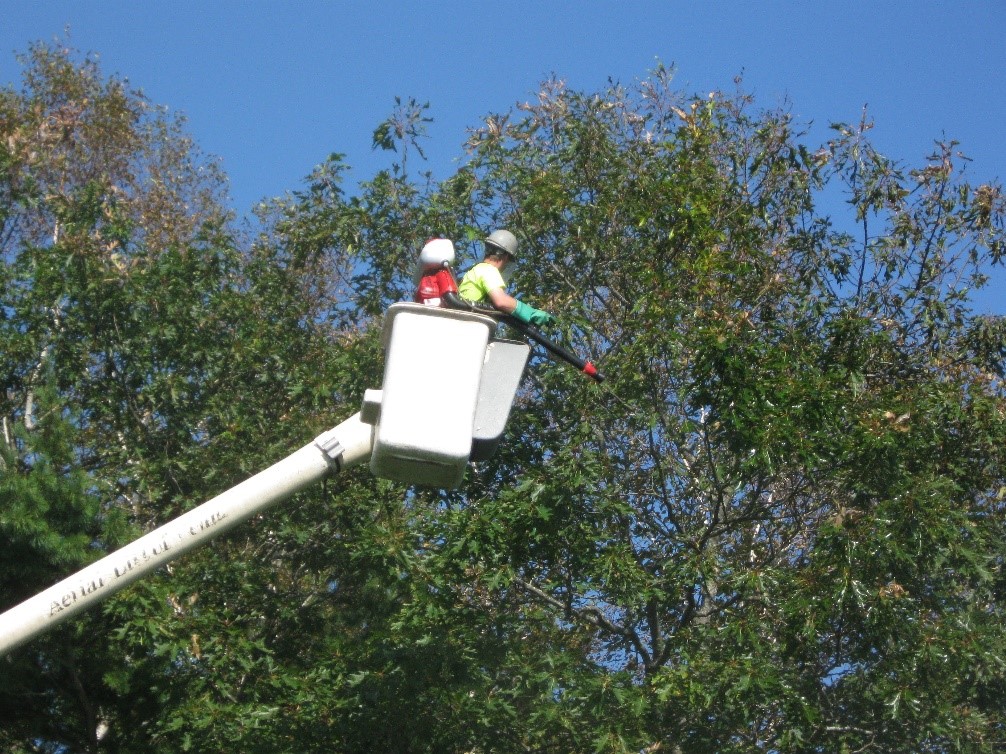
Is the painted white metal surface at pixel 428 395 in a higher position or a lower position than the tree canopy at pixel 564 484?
lower

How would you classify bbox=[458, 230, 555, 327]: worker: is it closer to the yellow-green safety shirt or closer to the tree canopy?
the yellow-green safety shirt

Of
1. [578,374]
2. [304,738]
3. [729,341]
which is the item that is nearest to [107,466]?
[304,738]

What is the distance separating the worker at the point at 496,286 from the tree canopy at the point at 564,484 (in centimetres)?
351

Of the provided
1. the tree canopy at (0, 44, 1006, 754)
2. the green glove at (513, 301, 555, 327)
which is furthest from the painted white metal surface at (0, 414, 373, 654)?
the tree canopy at (0, 44, 1006, 754)

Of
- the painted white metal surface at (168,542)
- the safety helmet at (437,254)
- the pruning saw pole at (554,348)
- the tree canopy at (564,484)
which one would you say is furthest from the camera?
the tree canopy at (564,484)

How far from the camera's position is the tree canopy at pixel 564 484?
8.48m

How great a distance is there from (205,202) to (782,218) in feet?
34.0

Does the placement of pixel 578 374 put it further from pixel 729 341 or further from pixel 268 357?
pixel 268 357

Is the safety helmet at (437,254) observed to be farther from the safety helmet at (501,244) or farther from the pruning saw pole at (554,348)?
the safety helmet at (501,244)

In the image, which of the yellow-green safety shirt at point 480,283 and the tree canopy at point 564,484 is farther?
the tree canopy at point 564,484

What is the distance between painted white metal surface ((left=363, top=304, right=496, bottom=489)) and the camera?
3992 millimetres

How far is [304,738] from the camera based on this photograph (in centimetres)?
907

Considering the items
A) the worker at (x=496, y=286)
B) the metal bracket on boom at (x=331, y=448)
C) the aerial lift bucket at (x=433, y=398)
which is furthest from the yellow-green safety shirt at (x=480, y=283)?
the metal bracket on boom at (x=331, y=448)

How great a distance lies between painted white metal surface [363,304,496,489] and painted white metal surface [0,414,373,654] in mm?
153
